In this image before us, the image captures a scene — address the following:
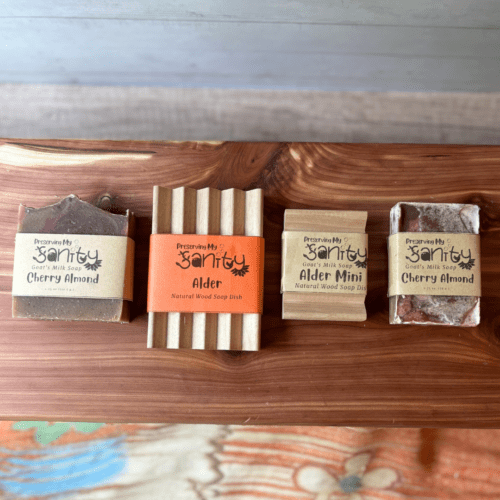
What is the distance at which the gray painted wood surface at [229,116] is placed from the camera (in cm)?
99

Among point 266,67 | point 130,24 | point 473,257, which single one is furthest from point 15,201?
point 473,257

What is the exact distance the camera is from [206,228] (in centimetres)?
77

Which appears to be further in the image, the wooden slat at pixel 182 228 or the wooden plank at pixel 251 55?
the wooden plank at pixel 251 55

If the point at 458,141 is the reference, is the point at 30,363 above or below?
below

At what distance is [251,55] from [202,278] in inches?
22.9

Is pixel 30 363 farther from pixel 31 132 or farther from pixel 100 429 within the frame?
pixel 31 132

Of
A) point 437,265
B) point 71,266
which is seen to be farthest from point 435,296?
point 71,266

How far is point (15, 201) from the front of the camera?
827 mm

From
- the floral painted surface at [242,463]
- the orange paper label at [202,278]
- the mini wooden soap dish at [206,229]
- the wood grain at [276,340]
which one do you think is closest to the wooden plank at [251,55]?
the wood grain at [276,340]

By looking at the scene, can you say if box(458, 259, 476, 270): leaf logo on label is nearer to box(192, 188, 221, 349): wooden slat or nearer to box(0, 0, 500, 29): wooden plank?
box(192, 188, 221, 349): wooden slat

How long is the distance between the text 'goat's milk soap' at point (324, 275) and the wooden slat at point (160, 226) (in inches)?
8.9

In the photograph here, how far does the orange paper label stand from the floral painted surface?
34 centimetres

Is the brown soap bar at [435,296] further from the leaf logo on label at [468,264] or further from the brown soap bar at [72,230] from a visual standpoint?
the brown soap bar at [72,230]

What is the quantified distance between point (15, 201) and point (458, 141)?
101cm
